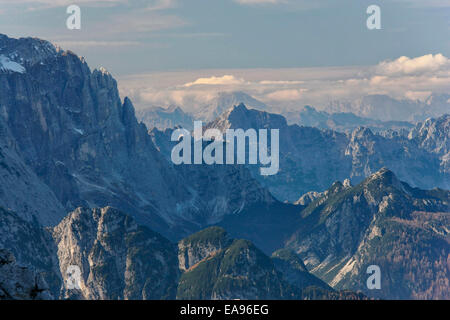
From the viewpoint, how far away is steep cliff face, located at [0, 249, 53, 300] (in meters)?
114

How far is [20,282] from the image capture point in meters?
116

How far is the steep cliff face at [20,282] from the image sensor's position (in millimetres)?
113875
